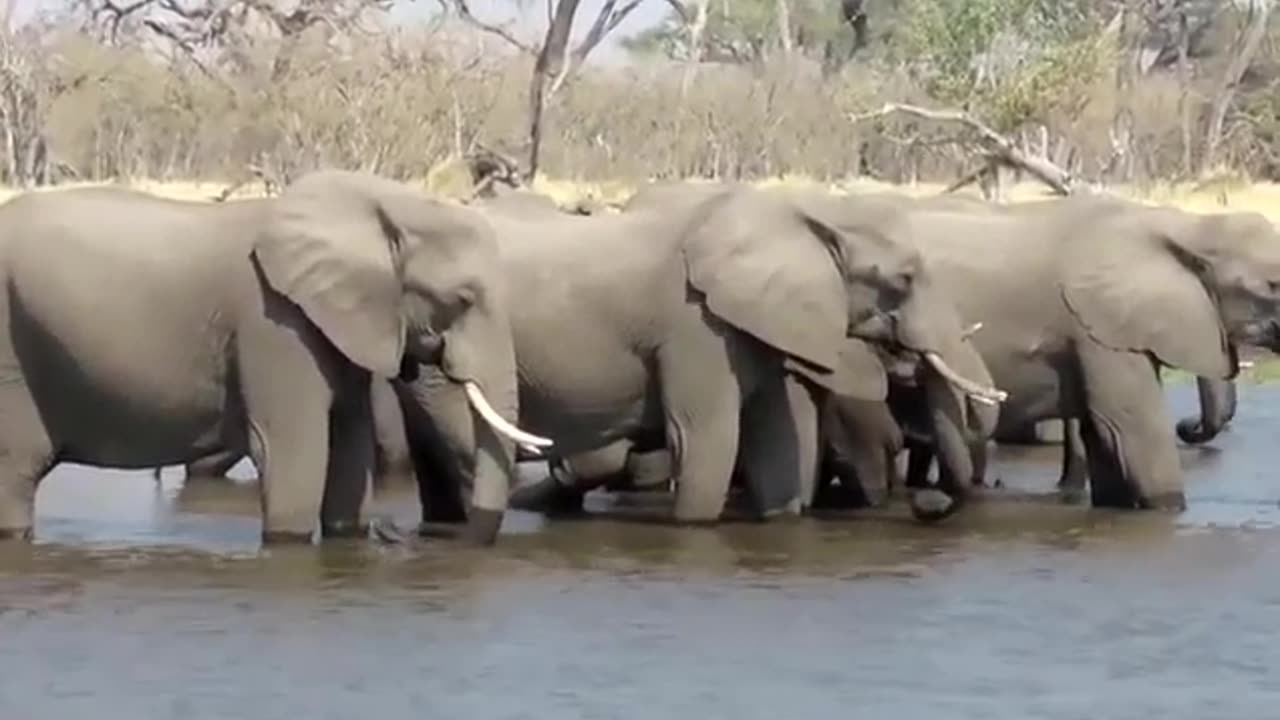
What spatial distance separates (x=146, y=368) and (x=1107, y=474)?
4847mm

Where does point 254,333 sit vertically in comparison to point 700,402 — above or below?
above

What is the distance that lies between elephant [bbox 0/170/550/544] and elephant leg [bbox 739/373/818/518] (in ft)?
5.59

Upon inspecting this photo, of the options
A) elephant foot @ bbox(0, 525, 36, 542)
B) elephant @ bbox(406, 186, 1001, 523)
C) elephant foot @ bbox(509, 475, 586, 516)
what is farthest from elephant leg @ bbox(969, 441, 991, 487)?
elephant foot @ bbox(0, 525, 36, 542)

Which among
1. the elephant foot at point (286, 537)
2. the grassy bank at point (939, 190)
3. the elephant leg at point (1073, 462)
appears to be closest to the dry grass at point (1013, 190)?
the grassy bank at point (939, 190)

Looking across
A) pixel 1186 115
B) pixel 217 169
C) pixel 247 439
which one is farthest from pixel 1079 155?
pixel 247 439

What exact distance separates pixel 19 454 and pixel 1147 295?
17.7 feet

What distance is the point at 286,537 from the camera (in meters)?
13.7

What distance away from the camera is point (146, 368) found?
13.7 metres

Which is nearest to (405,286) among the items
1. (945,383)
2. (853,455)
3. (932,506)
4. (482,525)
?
(482,525)

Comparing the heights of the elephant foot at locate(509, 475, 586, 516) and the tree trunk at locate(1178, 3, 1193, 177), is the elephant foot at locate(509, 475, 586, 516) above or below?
below

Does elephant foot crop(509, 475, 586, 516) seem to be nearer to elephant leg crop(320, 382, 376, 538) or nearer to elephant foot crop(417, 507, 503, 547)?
elephant foot crop(417, 507, 503, 547)

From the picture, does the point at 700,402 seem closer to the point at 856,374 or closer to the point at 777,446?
the point at 777,446

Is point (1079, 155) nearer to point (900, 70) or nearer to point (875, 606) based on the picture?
point (900, 70)

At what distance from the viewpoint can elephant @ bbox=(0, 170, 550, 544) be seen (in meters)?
13.5
